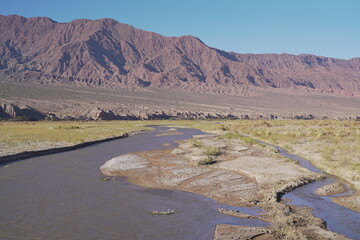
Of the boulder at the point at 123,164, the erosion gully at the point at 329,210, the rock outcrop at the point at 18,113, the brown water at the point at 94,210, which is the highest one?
the erosion gully at the point at 329,210

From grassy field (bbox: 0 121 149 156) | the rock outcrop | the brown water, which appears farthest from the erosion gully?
the rock outcrop

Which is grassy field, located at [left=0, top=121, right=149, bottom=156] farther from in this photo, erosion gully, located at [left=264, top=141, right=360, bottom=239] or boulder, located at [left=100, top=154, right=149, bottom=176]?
erosion gully, located at [left=264, top=141, right=360, bottom=239]

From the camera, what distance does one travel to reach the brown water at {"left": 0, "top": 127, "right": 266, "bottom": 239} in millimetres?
10055

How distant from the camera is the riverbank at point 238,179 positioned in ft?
33.3

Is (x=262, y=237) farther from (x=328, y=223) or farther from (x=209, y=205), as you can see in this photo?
(x=209, y=205)

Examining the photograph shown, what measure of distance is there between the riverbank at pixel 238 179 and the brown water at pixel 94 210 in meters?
0.77

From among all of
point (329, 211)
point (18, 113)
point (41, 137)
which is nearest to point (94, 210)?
point (329, 211)

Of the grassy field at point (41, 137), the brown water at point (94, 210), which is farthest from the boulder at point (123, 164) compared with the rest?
the grassy field at point (41, 137)

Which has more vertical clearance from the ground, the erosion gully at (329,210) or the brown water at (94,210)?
the erosion gully at (329,210)

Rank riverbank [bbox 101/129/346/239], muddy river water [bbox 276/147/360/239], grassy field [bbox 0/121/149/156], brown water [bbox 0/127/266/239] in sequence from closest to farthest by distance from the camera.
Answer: brown water [bbox 0/127/266/239] < riverbank [bbox 101/129/346/239] < muddy river water [bbox 276/147/360/239] < grassy field [bbox 0/121/149/156]

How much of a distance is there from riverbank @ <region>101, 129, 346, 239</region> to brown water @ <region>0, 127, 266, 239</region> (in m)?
0.77

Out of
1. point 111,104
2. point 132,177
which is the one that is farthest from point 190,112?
point 132,177

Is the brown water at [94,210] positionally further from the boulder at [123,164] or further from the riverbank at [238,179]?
the boulder at [123,164]

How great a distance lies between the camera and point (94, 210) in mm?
12188
